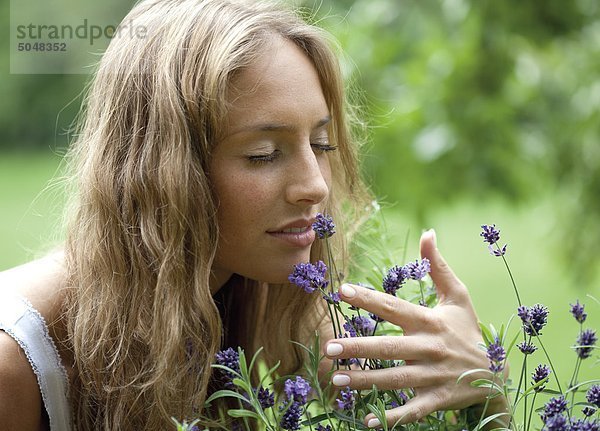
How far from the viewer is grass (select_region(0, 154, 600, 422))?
4.06 meters

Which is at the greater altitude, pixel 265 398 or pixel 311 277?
pixel 311 277

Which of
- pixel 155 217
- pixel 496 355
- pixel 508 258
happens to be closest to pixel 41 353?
pixel 155 217

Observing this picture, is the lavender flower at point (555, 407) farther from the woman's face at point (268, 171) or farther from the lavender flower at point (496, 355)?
the woman's face at point (268, 171)

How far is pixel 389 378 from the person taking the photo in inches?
48.3

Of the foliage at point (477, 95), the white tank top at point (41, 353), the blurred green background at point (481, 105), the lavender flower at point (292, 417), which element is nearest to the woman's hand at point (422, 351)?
the lavender flower at point (292, 417)

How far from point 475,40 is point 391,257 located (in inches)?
55.1

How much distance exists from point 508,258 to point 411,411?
18.1ft

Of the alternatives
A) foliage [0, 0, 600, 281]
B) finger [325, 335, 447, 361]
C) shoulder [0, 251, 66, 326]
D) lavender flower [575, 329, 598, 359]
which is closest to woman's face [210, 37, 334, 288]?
finger [325, 335, 447, 361]

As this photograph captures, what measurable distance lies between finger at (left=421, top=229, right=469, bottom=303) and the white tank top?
0.62 m

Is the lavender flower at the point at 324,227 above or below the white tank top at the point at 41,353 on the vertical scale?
above

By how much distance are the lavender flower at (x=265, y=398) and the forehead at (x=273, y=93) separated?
15.9 inches

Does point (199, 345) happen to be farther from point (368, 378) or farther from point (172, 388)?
point (368, 378)

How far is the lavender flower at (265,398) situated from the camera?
114 centimetres

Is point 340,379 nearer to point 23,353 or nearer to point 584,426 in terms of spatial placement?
point 584,426
